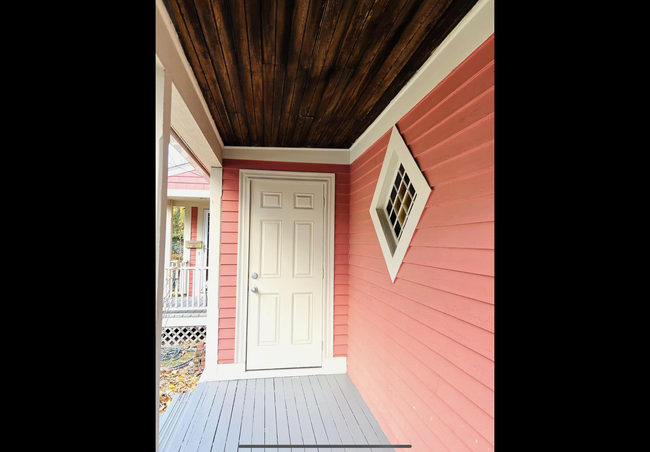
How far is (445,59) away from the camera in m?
1.71

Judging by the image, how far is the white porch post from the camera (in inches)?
135

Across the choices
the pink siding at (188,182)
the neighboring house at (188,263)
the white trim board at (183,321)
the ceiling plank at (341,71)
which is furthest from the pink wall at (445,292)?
the pink siding at (188,182)

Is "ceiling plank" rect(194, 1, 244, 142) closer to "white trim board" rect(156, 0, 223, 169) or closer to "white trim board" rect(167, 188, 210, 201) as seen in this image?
"white trim board" rect(156, 0, 223, 169)

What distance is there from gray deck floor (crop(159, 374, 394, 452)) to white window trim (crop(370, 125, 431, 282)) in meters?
1.12

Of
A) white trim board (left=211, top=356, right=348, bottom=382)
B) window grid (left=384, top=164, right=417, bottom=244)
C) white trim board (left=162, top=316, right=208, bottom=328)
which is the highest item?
window grid (left=384, top=164, right=417, bottom=244)

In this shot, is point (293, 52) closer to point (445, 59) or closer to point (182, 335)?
point (445, 59)

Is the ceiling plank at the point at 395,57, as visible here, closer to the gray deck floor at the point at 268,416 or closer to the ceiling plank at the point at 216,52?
the ceiling plank at the point at 216,52

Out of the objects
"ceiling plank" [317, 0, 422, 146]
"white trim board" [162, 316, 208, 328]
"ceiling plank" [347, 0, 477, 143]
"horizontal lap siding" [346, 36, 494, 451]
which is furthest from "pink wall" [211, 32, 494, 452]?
"white trim board" [162, 316, 208, 328]

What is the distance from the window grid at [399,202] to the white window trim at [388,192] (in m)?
0.05

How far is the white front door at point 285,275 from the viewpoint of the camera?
11.7 feet
